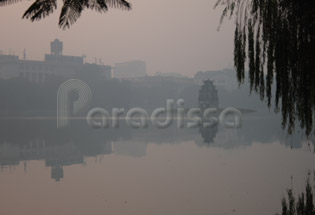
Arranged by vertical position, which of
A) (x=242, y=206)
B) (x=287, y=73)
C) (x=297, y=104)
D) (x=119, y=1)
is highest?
(x=119, y=1)

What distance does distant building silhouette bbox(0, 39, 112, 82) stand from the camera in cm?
10031

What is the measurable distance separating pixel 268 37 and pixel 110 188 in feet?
14.5

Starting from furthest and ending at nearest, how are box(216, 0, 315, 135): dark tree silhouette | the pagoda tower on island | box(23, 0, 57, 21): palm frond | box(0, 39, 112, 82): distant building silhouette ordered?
box(0, 39, 112, 82): distant building silhouette, the pagoda tower on island, box(216, 0, 315, 135): dark tree silhouette, box(23, 0, 57, 21): palm frond

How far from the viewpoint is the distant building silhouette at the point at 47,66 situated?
100 m

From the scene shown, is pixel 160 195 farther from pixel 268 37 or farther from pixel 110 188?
pixel 268 37

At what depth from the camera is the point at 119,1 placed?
4.11 m

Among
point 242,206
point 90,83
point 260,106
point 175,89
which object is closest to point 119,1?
point 242,206

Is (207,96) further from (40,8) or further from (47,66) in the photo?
(40,8)

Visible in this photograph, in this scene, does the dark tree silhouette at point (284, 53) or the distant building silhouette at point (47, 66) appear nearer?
the dark tree silhouette at point (284, 53)

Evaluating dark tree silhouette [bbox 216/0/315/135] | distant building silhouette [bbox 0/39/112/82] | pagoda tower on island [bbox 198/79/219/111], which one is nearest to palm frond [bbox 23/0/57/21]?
dark tree silhouette [bbox 216/0/315/135]

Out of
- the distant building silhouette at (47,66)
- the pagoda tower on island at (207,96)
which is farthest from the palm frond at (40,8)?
the distant building silhouette at (47,66)

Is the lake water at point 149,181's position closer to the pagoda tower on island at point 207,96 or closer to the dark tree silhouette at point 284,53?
the dark tree silhouette at point 284,53

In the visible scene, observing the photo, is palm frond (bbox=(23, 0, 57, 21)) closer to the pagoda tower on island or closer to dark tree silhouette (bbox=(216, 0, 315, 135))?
dark tree silhouette (bbox=(216, 0, 315, 135))

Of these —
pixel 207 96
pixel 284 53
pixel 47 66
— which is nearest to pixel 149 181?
pixel 284 53
